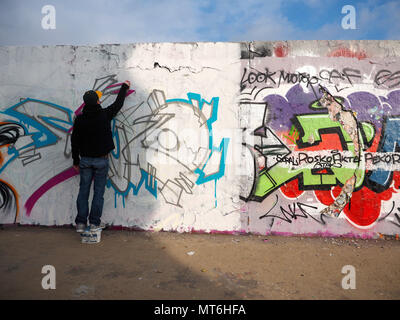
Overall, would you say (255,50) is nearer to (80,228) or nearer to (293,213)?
(293,213)

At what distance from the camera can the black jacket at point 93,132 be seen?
130 inches

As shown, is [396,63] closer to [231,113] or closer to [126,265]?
[231,113]

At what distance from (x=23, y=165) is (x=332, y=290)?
4233 mm

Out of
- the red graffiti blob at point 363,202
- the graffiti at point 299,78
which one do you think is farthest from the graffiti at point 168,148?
the red graffiti blob at point 363,202

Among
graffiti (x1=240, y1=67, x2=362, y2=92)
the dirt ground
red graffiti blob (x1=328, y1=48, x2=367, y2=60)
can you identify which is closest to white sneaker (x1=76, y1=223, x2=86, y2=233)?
the dirt ground

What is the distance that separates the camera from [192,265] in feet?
Result: 9.34

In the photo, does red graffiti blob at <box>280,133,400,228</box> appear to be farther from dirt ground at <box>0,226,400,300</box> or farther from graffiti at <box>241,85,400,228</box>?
dirt ground at <box>0,226,400,300</box>

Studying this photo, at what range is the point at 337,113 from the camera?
11.5 feet

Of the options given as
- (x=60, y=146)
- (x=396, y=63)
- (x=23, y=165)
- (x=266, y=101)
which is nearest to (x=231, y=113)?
(x=266, y=101)

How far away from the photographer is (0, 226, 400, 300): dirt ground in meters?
2.34

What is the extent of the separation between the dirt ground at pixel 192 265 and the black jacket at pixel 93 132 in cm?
120

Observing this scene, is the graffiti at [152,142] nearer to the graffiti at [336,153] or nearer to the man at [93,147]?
the man at [93,147]

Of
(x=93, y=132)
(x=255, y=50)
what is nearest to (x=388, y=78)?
(x=255, y=50)
